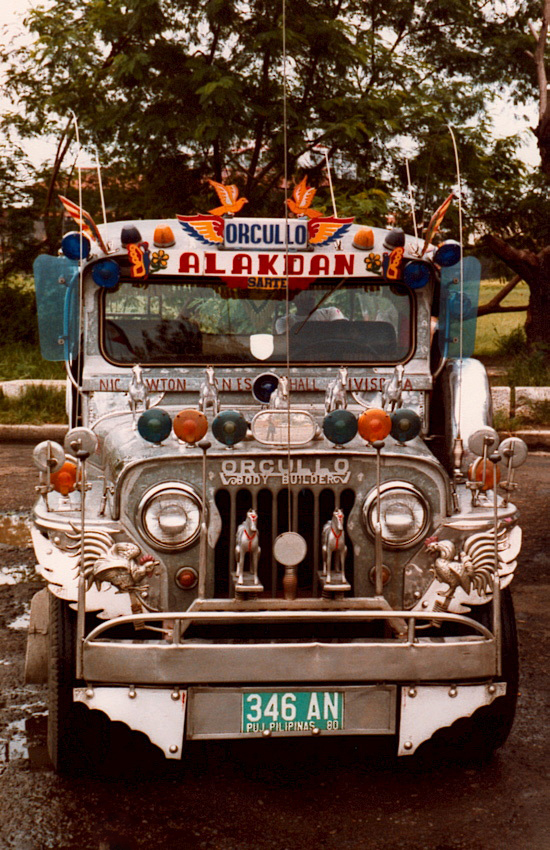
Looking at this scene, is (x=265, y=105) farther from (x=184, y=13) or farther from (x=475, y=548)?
(x=475, y=548)

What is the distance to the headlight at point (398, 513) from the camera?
150 inches

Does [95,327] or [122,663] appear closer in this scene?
[122,663]

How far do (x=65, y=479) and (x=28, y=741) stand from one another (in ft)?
3.81

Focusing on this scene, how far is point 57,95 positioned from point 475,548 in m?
11.3

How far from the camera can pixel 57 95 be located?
13500mm

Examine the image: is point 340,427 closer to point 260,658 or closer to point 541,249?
point 260,658

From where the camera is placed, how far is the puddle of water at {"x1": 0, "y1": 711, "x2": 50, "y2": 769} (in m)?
4.13

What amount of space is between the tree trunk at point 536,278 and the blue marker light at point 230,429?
1131 centimetres

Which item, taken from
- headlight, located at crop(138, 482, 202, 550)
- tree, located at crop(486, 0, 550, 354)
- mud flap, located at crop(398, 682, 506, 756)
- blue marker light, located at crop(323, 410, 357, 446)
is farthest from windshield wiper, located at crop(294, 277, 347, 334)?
tree, located at crop(486, 0, 550, 354)

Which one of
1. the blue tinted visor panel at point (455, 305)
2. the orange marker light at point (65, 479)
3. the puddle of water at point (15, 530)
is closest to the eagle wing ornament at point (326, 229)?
the blue tinted visor panel at point (455, 305)

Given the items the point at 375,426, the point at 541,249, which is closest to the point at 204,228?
the point at 375,426

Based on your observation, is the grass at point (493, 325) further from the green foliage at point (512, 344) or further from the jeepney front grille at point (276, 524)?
the jeepney front grille at point (276, 524)

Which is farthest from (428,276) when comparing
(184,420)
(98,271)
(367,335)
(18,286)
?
(18,286)

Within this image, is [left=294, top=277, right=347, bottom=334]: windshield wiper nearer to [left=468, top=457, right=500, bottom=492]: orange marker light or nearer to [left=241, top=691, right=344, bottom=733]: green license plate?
[left=468, top=457, right=500, bottom=492]: orange marker light
